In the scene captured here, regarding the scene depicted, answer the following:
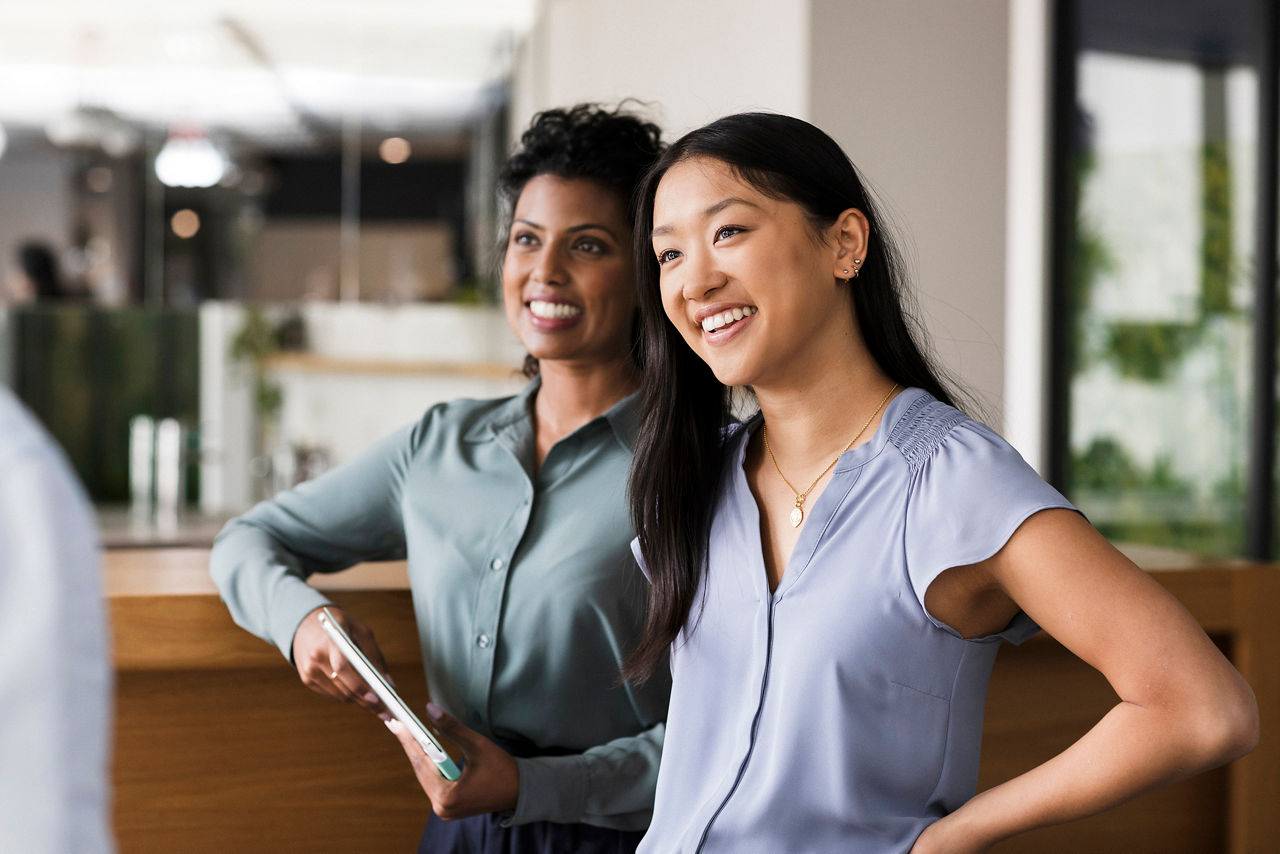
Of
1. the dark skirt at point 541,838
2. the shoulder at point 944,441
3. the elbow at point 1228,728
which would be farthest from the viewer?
the dark skirt at point 541,838

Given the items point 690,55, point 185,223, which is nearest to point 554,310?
point 690,55

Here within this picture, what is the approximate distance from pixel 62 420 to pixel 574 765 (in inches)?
193

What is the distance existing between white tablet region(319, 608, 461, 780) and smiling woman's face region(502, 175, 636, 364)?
1.46 feet

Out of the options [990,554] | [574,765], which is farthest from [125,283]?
[990,554]

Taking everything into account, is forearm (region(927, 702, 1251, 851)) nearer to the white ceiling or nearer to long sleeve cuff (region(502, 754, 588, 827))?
long sleeve cuff (region(502, 754, 588, 827))

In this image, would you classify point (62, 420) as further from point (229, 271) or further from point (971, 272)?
point (971, 272)

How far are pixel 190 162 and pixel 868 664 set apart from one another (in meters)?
5.45

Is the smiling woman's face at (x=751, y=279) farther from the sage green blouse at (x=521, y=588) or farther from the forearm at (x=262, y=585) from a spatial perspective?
the forearm at (x=262, y=585)

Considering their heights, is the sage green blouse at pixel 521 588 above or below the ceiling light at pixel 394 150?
below

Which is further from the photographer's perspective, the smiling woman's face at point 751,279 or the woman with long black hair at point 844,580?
the smiling woman's face at point 751,279

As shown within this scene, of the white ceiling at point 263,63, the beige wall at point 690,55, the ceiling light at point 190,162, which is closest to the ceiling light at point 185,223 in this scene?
the ceiling light at point 190,162

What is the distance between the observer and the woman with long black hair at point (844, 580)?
0.97 meters

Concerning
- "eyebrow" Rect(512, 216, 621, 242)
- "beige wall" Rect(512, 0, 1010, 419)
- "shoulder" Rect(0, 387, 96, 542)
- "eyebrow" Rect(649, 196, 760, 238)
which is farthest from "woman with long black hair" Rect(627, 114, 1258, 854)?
"beige wall" Rect(512, 0, 1010, 419)

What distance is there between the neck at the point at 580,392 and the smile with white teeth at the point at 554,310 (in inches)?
2.8
